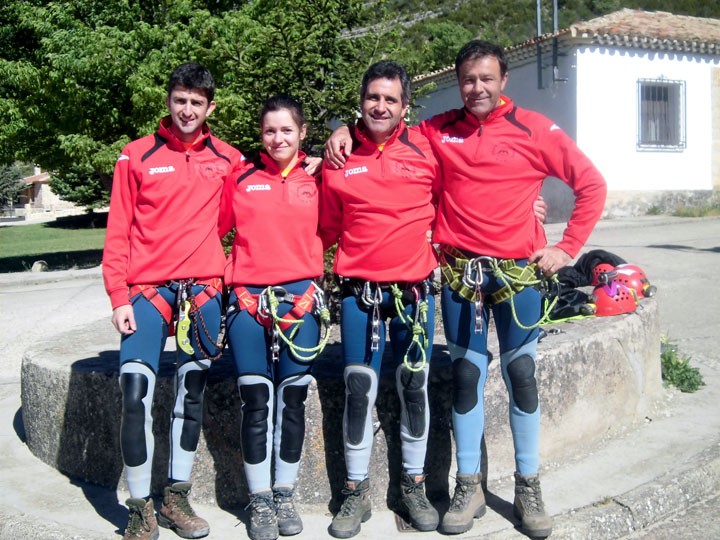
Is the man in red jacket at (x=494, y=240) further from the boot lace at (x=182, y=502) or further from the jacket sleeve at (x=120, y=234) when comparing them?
the boot lace at (x=182, y=502)

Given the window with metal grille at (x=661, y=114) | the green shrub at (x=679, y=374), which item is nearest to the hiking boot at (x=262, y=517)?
the green shrub at (x=679, y=374)

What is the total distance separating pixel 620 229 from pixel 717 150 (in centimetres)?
576

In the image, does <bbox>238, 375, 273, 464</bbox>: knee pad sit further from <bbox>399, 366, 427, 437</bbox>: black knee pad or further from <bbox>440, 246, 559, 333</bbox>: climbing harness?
<bbox>440, 246, 559, 333</bbox>: climbing harness

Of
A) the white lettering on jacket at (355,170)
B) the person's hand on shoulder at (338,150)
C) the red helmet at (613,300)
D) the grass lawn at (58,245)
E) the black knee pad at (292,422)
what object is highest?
the person's hand on shoulder at (338,150)

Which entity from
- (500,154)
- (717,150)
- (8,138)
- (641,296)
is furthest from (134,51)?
(717,150)

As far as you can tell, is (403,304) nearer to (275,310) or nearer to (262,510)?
(275,310)

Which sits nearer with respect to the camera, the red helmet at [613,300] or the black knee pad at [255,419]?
the black knee pad at [255,419]

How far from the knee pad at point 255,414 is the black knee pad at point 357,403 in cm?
35

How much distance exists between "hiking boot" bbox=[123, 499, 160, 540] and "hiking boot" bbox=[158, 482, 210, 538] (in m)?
0.14

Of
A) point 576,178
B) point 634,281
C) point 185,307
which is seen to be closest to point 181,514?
point 185,307

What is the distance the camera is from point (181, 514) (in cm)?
367

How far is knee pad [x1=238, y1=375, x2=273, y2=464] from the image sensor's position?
11.6 ft

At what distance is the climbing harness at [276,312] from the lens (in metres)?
3.50

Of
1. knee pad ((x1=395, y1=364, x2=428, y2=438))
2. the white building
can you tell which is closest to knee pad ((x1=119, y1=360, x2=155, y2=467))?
knee pad ((x1=395, y1=364, x2=428, y2=438))
